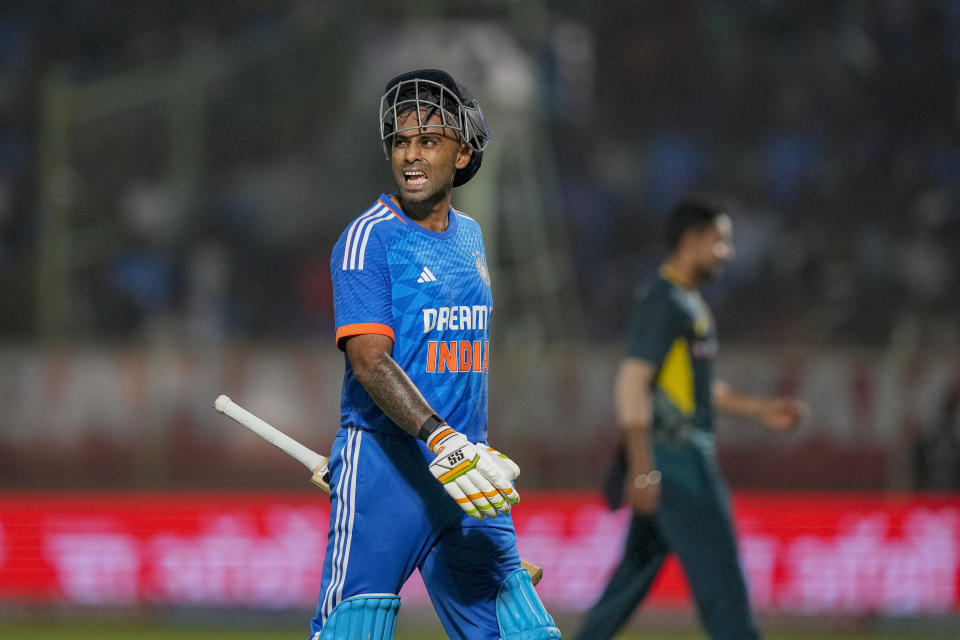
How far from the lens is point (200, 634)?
31.7 ft

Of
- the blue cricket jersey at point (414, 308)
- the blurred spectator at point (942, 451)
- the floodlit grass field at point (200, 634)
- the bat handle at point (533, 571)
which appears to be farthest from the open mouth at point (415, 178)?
the blurred spectator at point (942, 451)

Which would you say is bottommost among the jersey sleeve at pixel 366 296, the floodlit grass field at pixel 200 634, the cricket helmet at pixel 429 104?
the floodlit grass field at pixel 200 634

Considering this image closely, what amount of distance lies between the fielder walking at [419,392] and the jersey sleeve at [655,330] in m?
1.90

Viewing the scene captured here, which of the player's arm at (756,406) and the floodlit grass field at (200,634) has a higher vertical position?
the player's arm at (756,406)

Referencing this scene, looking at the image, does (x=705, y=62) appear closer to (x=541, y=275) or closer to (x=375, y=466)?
(x=541, y=275)

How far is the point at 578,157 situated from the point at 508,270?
1844 millimetres

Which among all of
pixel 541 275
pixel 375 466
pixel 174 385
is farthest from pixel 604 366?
pixel 375 466

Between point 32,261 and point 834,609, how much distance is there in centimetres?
696

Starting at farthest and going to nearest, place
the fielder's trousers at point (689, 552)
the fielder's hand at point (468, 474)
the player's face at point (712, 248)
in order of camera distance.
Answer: the player's face at point (712, 248) → the fielder's trousers at point (689, 552) → the fielder's hand at point (468, 474)

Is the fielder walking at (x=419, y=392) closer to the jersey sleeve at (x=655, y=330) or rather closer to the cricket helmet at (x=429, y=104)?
the cricket helmet at (x=429, y=104)

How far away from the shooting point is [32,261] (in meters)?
→ 11.3

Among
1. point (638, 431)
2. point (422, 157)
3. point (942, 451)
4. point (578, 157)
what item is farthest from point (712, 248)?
point (578, 157)

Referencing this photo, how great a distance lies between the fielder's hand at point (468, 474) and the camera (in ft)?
11.7

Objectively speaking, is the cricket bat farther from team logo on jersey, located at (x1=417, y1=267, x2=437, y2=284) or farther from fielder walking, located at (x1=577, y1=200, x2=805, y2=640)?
fielder walking, located at (x1=577, y1=200, x2=805, y2=640)
